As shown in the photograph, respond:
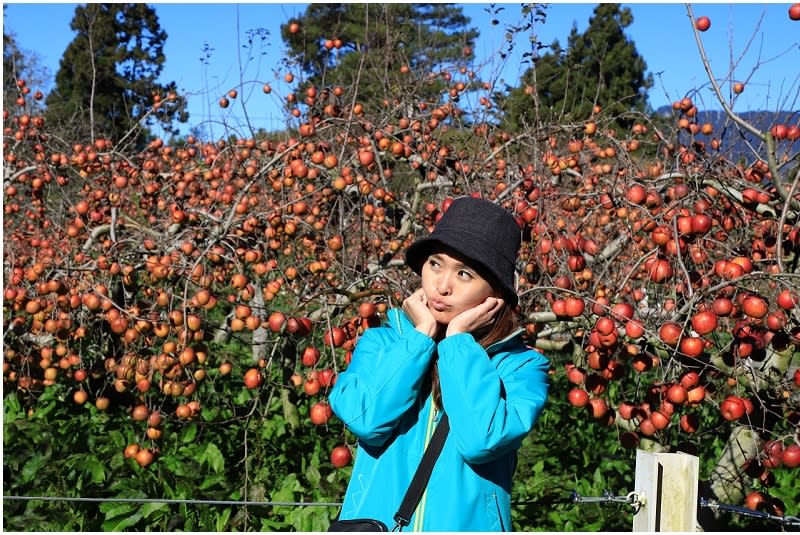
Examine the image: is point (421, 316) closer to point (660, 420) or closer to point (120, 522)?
point (660, 420)

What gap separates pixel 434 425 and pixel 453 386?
185 mm

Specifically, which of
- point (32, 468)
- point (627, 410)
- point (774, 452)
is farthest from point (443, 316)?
point (32, 468)

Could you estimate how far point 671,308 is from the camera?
3.46 metres

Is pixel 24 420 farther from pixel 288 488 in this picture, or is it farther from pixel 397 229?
pixel 397 229

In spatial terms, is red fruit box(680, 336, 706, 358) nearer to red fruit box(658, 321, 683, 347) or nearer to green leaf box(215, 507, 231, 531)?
red fruit box(658, 321, 683, 347)

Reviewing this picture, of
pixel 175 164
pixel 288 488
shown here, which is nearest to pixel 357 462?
pixel 288 488

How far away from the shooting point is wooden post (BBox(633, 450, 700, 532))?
2008 mm

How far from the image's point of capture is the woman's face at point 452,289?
198 centimetres

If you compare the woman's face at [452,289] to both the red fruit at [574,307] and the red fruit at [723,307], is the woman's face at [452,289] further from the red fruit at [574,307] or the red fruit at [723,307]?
the red fruit at [723,307]

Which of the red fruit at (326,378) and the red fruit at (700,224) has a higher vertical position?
the red fruit at (700,224)

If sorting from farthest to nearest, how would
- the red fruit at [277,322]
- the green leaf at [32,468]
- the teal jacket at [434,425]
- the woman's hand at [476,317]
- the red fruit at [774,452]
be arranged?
the green leaf at [32,468], the red fruit at [277,322], the red fruit at [774,452], the woman's hand at [476,317], the teal jacket at [434,425]

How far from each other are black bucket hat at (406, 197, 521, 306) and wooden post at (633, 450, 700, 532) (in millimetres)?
566

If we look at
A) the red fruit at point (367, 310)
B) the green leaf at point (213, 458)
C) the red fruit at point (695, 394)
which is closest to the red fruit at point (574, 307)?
the red fruit at point (695, 394)

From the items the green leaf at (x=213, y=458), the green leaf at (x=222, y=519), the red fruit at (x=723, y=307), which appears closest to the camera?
the red fruit at (x=723, y=307)
